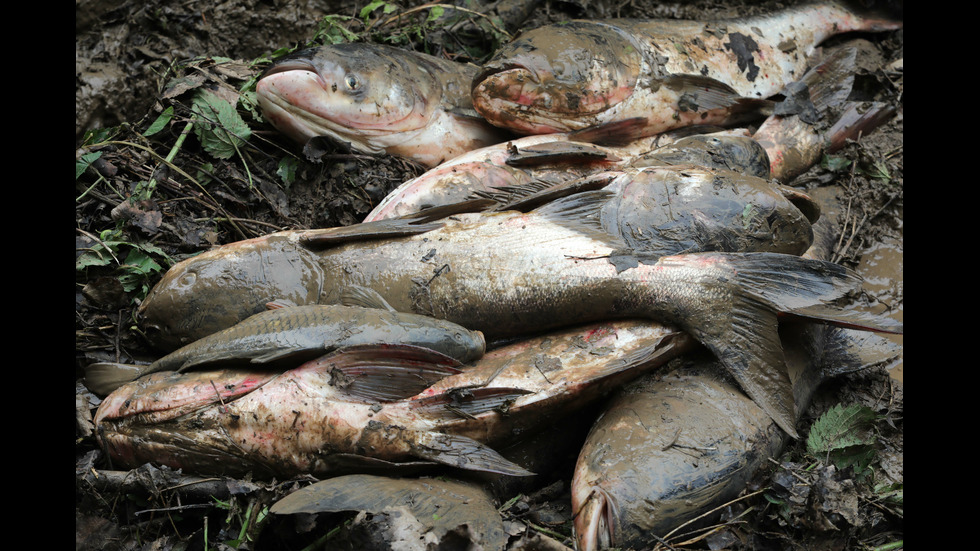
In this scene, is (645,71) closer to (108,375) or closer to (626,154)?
(626,154)

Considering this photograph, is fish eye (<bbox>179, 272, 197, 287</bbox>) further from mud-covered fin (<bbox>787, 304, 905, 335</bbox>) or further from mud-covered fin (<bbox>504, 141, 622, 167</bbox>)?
mud-covered fin (<bbox>787, 304, 905, 335</bbox>)

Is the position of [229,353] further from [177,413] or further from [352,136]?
[352,136]

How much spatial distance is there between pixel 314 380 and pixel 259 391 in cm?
26

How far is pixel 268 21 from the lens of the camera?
5980 mm

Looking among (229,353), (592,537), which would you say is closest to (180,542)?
(229,353)

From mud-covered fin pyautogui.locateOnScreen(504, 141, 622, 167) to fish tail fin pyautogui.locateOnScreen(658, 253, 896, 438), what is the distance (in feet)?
4.14

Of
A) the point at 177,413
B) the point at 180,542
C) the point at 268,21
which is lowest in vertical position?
the point at 180,542

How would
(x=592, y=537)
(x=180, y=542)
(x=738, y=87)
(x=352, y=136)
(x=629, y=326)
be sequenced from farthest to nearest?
(x=738, y=87) → (x=352, y=136) → (x=629, y=326) → (x=180, y=542) → (x=592, y=537)

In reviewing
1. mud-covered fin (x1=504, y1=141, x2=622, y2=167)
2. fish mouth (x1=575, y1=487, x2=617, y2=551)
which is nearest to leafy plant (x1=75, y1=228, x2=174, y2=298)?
mud-covered fin (x1=504, y1=141, x2=622, y2=167)

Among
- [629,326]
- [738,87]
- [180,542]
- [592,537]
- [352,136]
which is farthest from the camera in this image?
[738,87]

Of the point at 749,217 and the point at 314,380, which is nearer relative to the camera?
the point at 314,380

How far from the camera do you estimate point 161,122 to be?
16.6ft

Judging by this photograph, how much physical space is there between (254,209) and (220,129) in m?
0.60

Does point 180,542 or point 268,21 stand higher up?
point 268,21
